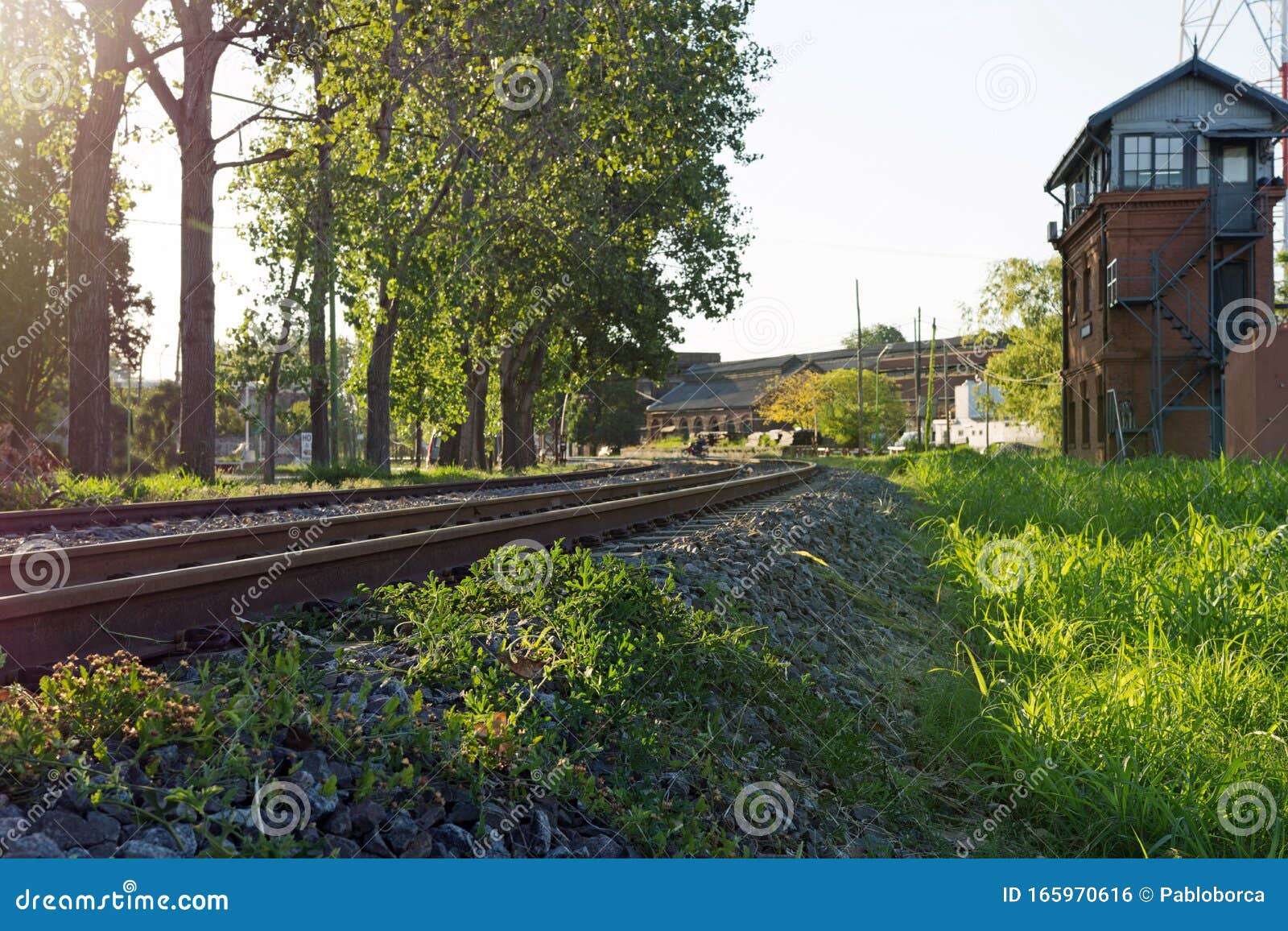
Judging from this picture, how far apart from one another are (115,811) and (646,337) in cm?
3172

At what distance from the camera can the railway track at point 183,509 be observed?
9.86m

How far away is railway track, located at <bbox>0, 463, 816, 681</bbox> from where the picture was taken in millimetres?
4816

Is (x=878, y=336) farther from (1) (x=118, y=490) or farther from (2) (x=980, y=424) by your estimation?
(1) (x=118, y=490)

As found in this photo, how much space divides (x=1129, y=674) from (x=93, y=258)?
16.2 m

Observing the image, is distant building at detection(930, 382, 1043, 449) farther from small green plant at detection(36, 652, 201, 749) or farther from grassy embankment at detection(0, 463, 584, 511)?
small green plant at detection(36, 652, 201, 749)

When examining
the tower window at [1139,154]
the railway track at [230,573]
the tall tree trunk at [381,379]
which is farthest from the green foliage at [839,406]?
the railway track at [230,573]

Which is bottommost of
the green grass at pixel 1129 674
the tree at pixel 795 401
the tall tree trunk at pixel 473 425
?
the green grass at pixel 1129 674

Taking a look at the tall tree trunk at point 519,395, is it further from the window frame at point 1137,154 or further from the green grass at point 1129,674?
the green grass at point 1129,674

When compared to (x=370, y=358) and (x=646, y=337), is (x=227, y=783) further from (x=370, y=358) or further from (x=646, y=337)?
(x=646, y=337)

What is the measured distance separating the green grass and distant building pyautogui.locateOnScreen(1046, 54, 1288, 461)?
1748 cm

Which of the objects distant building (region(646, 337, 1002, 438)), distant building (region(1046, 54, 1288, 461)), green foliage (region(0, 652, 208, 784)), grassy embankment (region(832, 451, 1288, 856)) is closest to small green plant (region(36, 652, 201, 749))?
green foliage (region(0, 652, 208, 784))

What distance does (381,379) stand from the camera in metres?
24.8

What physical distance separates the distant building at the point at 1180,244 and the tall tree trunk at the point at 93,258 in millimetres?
23182

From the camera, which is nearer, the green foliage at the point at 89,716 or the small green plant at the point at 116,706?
the green foliage at the point at 89,716
